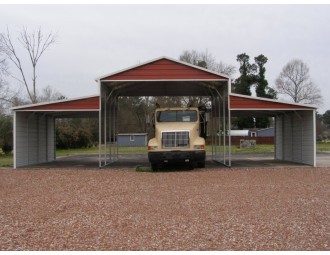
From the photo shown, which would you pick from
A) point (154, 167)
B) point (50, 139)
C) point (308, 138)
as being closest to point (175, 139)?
point (154, 167)

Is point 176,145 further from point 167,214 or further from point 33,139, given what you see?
point 33,139

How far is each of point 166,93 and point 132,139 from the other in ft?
140

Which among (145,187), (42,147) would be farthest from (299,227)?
(42,147)

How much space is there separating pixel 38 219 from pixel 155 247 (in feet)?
10.8

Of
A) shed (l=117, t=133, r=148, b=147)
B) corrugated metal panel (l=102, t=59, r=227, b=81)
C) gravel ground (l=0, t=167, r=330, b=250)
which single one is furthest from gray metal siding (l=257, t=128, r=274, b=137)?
gravel ground (l=0, t=167, r=330, b=250)

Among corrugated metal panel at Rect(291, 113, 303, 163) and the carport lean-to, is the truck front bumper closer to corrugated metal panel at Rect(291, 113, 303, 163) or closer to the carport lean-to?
the carport lean-to

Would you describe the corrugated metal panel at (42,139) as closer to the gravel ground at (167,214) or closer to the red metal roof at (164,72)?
the red metal roof at (164,72)

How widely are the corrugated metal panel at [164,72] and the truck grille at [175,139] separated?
3102 mm

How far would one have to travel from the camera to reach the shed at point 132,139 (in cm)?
6788

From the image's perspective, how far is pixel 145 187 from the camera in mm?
13586

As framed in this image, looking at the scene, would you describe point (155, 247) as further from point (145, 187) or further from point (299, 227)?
point (145, 187)

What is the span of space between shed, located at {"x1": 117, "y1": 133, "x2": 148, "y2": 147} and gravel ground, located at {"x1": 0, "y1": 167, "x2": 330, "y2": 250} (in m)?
52.0

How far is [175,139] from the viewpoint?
18484 mm

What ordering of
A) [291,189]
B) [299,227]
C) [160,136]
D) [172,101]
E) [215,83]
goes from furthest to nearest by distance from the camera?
1. [172,101]
2. [215,83]
3. [160,136]
4. [291,189]
5. [299,227]
